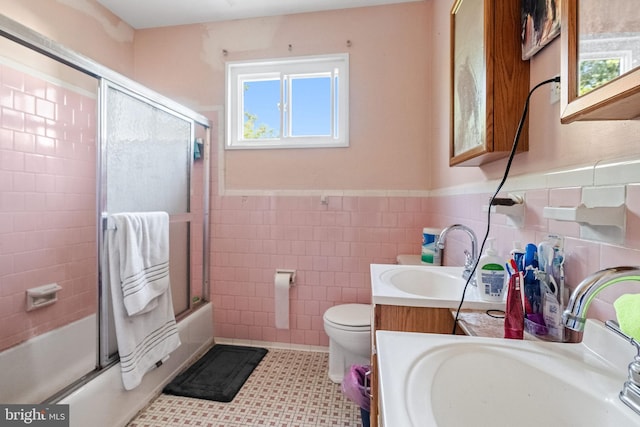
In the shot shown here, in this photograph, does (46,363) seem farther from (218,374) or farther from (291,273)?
(291,273)

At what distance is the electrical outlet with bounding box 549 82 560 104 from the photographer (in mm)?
889

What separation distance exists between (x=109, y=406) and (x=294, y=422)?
91 centimetres

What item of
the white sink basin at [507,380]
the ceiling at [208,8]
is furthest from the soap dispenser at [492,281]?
the ceiling at [208,8]

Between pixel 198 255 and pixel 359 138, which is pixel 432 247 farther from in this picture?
pixel 198 255

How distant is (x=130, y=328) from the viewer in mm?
1612

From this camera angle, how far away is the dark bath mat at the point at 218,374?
72.5 inches

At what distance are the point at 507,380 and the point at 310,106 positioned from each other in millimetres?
2285

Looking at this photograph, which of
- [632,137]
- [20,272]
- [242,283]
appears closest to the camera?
[632,137]

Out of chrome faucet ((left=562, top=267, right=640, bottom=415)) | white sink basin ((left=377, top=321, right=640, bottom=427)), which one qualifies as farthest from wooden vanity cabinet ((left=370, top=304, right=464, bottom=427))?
chrome faucet ((left=562, top=267, right=640, bottom=415))

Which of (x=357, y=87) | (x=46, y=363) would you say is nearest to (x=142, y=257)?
(x=46, y=363)

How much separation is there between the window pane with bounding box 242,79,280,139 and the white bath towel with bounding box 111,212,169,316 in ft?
3.37

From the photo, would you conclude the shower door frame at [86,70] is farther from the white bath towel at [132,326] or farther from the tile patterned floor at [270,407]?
the tile patterned floor at [270,407]

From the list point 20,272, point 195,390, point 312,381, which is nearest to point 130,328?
point 195,390

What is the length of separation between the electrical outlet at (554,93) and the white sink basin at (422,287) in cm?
64
